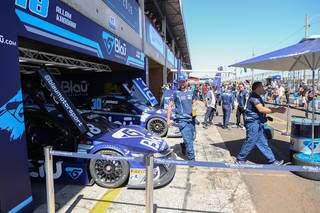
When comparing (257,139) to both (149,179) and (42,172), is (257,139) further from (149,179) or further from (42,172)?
(42,172)

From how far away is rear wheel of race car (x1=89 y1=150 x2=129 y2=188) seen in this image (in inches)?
183

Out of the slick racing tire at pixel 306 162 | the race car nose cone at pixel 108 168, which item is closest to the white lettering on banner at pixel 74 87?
the race car nose cone at pixel 108 168

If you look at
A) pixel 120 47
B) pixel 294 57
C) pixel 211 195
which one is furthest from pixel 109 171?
pixel 120 47

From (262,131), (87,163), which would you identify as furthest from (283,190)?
(87,163)

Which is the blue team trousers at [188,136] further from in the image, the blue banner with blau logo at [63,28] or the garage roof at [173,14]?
the garage roof at [173,14]

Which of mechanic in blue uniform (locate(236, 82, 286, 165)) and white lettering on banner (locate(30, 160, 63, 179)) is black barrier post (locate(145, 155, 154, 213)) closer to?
white lettering on banner (locate(30, 160, 63, 179))

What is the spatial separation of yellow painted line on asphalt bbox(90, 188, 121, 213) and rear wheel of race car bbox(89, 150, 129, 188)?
13cm

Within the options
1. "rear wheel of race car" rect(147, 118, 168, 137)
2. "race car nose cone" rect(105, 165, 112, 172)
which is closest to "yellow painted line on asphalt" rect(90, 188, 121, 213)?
"race car nose cone" rect(105, 165, 112, 172)

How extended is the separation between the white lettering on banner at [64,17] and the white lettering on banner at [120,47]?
3112 millimetres

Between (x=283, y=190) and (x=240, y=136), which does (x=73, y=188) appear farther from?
(x=240, y=136)

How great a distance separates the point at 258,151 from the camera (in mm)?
7164

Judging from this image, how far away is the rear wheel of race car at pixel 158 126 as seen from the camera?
9.26 meters

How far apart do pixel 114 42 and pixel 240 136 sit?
509cm

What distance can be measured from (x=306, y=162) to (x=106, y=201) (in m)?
3.69
